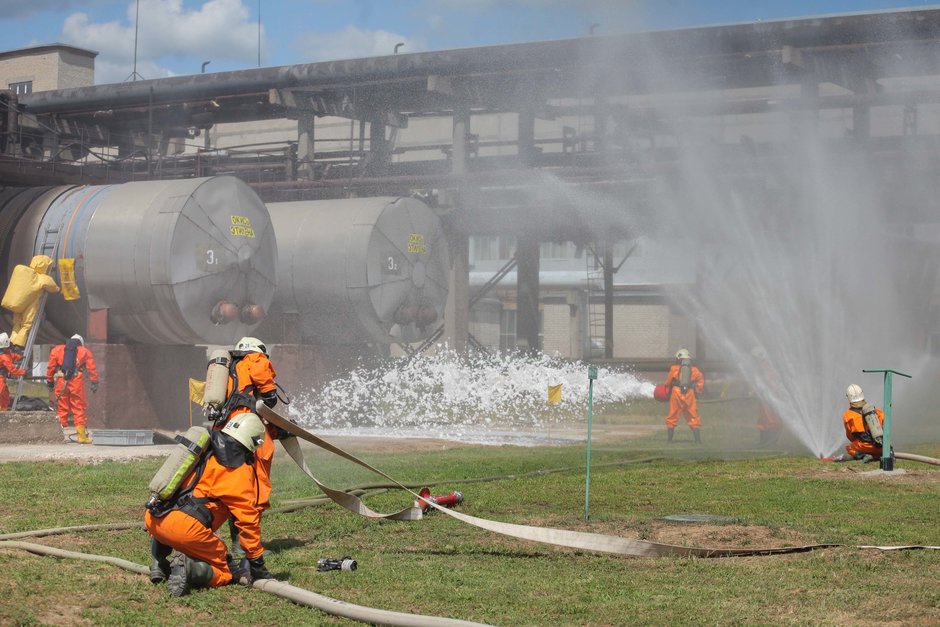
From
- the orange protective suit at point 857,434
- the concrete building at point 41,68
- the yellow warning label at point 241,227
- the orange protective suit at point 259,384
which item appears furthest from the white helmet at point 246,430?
the concrete building at point 41,68

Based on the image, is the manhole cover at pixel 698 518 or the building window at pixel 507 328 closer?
the manhole cover at pixel 698 518

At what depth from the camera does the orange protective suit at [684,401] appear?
21655mm

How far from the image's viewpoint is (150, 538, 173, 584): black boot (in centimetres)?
796

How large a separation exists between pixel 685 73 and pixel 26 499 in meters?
18.5

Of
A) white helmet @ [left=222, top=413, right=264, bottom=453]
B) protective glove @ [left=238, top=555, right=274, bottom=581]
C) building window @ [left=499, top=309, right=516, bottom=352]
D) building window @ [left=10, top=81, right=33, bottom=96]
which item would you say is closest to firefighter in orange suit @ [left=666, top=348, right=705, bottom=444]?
white helmet @ [left=222, top=413, right=264, bottom=453]

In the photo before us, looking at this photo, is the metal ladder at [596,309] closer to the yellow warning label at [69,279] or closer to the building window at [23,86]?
the building window at [23,86]

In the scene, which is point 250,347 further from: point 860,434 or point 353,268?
point 353,268

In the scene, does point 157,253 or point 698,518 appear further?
point 157,253

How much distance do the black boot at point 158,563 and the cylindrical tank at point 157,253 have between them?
1404cm

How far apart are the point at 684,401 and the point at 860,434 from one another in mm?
5770

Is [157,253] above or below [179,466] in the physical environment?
above

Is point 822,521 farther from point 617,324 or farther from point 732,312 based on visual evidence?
point 617,324

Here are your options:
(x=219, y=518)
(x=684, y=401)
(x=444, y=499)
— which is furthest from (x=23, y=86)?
(x=219, y=518)

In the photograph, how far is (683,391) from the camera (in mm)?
21953
